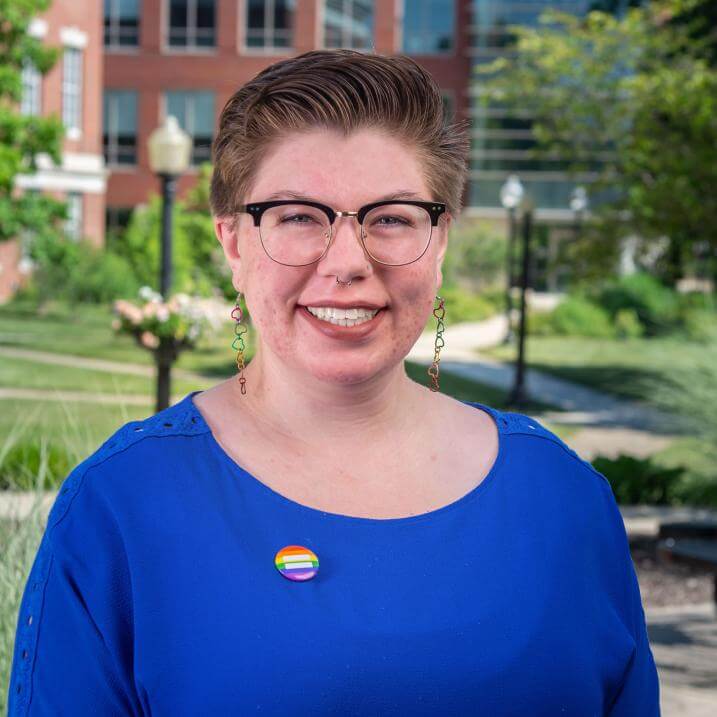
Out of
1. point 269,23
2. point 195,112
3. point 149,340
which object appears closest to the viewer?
point 149,340

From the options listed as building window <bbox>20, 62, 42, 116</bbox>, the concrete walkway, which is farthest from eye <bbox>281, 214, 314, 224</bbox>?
building window <bbox>20, 62, 42, 116</bbox>

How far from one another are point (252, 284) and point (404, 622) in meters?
0.55

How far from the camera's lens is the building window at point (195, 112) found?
45906 mm

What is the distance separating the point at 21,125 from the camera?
17984 millimetres

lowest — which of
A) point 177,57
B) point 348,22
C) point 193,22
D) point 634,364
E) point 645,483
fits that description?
point 634,364

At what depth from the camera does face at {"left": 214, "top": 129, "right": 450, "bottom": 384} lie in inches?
72.2

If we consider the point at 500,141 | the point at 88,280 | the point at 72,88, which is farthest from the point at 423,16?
the point at 88,280

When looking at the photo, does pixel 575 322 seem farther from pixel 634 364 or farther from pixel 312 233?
pixel 312 233

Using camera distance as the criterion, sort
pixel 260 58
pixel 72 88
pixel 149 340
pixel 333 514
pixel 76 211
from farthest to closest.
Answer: pixel 260 58
pixel 76 211
pixel 72 88
pixel 149 340
pixel 333 514

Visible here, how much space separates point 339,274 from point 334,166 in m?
0.16

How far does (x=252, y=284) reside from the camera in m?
1.90

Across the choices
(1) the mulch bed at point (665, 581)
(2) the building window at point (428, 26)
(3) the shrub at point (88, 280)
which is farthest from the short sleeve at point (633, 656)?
(2) the building window at point (428, 26)

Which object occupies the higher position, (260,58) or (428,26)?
(428,26)

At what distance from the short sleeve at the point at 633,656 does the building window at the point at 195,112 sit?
44.8m
